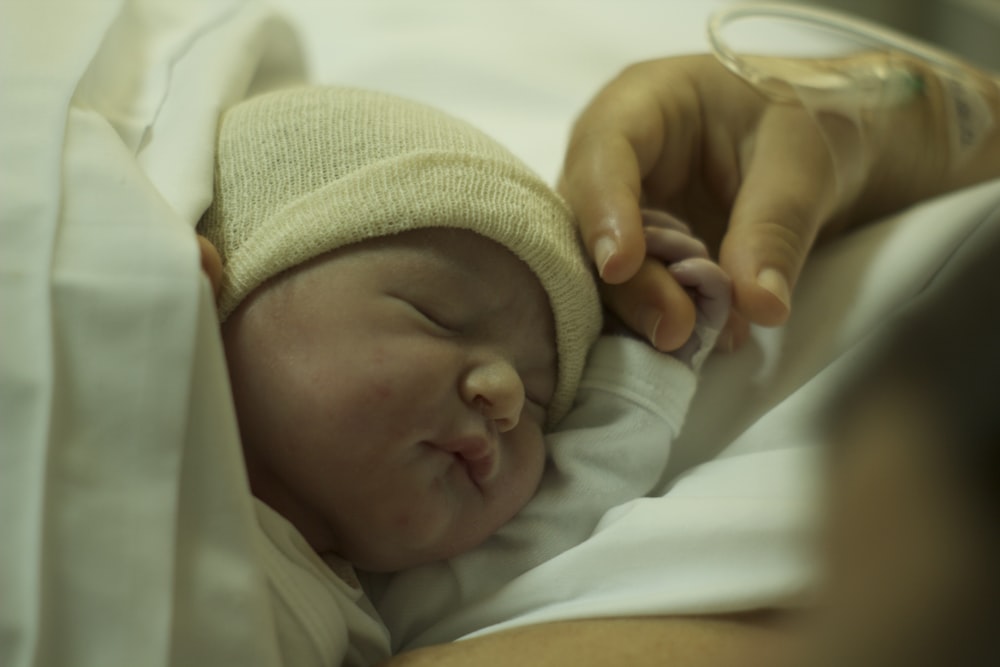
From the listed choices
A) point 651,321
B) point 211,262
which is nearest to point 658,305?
point 651,321

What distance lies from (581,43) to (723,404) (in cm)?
62

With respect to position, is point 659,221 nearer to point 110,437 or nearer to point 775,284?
point 775,284

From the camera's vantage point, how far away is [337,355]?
2.02 ft

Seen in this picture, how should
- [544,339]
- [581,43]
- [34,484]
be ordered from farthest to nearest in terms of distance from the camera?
[581,43], [544,339], [34,484]

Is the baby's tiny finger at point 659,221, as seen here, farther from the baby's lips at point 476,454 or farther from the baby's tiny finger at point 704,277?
the baby's lips at point 476,454

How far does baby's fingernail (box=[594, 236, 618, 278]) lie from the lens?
70 centimetres

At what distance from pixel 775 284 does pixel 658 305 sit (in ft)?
0.30

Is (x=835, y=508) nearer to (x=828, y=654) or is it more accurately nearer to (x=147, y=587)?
(x=828, y=654)

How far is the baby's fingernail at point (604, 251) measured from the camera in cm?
70

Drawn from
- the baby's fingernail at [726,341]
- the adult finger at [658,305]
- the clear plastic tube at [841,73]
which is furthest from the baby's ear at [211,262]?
the clear plastic tube at [841,73]

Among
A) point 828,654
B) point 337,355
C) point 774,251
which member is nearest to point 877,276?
point 774,251

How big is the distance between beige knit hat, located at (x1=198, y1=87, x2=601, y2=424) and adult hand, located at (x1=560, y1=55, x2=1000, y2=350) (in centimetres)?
5

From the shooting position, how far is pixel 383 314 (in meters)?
0.63

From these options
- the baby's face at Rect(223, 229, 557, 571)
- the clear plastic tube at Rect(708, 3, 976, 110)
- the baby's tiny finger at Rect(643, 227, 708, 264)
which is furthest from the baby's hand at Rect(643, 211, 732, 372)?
the clear plastic tube at Rect(708, 3, 976, 110)
